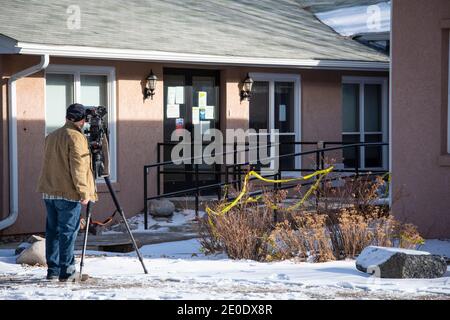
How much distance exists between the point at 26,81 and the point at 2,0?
2.19 metres

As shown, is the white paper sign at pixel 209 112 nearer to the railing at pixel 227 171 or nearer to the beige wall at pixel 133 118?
the beige wall at pixel 133 118

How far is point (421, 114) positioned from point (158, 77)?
589cm

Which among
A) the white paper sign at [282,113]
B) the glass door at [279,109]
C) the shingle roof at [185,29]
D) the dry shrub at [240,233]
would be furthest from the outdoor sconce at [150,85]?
the dry shrub at [240,233]

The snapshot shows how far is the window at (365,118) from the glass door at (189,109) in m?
3.13

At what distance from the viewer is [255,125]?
19.5m

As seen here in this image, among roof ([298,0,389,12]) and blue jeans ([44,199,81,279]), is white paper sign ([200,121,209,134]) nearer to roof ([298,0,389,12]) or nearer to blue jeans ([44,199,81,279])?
roof ([298,0,389,12])

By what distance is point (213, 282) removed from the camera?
10258 mm

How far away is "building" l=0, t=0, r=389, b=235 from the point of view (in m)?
16.2

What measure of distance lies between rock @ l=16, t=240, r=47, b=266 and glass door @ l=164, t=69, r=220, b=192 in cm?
651

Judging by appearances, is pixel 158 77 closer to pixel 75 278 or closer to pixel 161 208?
pixel 161 208

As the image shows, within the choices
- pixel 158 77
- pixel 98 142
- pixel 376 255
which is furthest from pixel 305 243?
pixel 158 77

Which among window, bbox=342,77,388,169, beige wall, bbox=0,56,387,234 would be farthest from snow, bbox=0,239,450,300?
window, bbox=342,77,388,169

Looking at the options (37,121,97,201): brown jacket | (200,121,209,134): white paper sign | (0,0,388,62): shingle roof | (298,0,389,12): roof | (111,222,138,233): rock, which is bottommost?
(111,222,138,233): rock
